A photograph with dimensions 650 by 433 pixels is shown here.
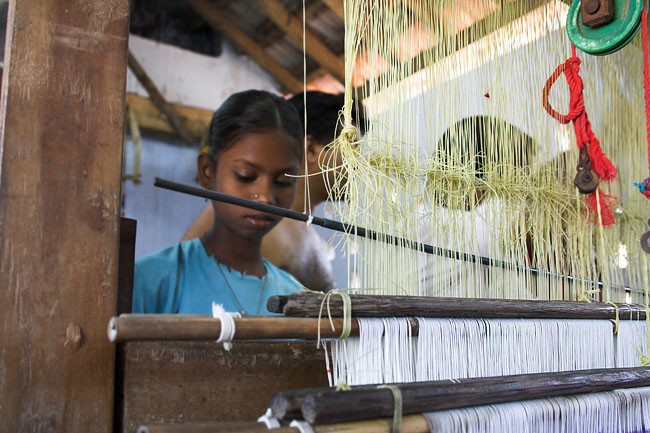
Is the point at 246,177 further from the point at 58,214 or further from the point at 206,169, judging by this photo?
the point at 58,214

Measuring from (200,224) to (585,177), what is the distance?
74.1 inches

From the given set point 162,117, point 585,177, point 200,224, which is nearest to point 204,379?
point 585,177

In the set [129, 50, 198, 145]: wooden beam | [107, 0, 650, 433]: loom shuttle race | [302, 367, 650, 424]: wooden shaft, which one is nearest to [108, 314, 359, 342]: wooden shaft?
[107, 0, 650, 433]: loom shuttle race

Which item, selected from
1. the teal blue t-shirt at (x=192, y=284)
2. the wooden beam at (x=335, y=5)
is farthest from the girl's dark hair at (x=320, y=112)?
the teal blue t-shirt at (x=192, y=284)

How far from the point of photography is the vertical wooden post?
3.43 ft

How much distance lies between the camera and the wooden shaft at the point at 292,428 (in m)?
0.92

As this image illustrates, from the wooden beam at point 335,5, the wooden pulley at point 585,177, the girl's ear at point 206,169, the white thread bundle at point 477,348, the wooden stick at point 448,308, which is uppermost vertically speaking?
the wooden beam at point 335,5

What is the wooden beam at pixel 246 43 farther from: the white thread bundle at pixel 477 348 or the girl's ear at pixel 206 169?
the white thread bundle at pixel 477 348

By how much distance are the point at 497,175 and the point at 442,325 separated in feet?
2.10

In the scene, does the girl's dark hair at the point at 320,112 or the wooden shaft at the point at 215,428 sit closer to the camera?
the wooden shaft at the point at 215,428

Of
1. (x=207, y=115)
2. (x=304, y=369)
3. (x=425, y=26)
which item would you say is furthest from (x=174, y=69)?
(x=304, y=369)

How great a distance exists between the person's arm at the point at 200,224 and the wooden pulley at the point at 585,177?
1803 mm

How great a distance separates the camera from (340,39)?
137 inches

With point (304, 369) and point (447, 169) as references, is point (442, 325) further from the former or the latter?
point (447, 169)
